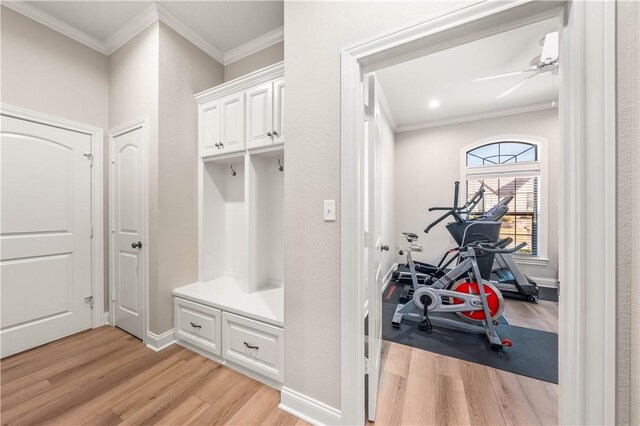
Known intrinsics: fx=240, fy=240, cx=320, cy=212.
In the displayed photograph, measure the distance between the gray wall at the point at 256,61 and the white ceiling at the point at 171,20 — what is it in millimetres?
55

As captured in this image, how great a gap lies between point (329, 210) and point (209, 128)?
1.71 m

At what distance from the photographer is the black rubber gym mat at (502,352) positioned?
1.89 meters

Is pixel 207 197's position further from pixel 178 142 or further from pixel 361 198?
pixel 361 198

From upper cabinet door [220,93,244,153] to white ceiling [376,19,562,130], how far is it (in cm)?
176

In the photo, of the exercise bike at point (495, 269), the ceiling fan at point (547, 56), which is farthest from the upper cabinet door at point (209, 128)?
the ceiling fan at point (547, 56)

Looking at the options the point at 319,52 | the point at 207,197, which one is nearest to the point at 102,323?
the point at 207,197

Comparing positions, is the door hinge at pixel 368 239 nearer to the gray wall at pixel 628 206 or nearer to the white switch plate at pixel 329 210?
the white switch plate at pixel 329 210

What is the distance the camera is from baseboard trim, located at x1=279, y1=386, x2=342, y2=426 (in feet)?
4.36

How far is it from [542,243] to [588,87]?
4120 mm

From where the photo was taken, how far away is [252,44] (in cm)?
247

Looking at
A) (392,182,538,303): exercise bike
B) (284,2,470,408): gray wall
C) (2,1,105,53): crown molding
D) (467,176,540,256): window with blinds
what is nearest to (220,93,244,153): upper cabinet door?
(284,2,470,408): gray wall

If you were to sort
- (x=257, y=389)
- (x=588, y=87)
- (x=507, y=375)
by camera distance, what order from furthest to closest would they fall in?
(x=507, y=375) → (x=257, y=389) → (x=588, y=87)

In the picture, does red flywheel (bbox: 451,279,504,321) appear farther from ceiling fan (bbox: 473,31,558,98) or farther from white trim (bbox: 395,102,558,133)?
white trim (bbox: 395,102,558,133)

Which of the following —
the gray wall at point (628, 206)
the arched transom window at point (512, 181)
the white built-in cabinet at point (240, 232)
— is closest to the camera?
the gray wall at point (628, 206)
